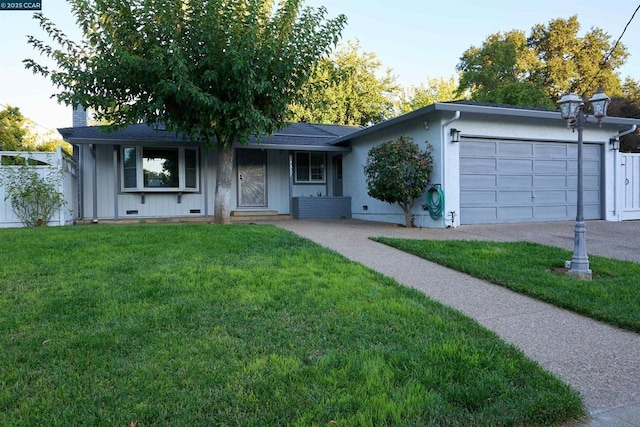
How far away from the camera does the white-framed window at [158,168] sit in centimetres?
1224

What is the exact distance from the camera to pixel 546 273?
5.34 meters

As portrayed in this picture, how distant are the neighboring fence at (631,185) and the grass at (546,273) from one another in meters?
7.30

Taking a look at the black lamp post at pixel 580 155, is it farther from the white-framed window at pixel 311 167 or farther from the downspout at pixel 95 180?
the downspout at pixel 95 180

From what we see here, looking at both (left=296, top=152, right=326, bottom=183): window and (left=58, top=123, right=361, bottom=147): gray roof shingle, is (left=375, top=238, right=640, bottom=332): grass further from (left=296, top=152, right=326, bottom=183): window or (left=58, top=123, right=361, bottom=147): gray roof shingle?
(left=296, top=152, right=326, bottom=183): window

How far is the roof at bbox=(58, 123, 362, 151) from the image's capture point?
11.3 metres

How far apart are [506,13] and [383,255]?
41.4 feet

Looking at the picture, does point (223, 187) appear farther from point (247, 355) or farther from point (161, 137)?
point (247, 355)

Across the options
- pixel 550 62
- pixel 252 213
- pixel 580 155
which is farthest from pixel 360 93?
pixel 580 155

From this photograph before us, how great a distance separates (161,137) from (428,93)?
28.2m

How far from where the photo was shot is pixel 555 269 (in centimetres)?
568

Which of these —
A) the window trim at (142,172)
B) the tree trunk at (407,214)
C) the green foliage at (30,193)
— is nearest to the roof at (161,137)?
the window trim at (142,172)

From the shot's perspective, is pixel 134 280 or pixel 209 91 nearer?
pixel 134 280

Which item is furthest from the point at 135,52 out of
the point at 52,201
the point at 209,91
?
the point at 52,201

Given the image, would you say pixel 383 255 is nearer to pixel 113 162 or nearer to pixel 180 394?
pixel 180 394
